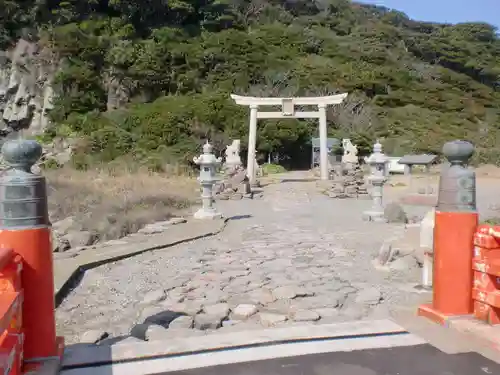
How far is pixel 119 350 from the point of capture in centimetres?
273

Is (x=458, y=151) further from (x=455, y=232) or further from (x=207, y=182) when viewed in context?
(x=207, y=182)

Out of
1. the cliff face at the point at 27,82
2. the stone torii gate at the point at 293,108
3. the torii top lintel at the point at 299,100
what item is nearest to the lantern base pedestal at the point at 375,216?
the stone torii gate at the point at 293,108

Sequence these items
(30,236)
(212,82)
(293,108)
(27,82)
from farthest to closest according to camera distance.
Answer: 1. (212,82)
2. (27,82)
3. (293,108)
4. (30,236)

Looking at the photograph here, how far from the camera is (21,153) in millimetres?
2361

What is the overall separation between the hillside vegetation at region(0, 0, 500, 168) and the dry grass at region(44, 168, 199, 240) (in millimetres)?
8967

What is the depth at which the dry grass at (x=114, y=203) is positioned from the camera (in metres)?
8.45

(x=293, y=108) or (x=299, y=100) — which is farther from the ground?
(x=299, y=100)

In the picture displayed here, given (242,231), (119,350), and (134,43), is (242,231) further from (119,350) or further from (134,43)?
(134,43)

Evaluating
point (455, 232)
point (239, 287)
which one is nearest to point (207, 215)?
point (239, 287)

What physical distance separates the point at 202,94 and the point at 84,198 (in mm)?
20228

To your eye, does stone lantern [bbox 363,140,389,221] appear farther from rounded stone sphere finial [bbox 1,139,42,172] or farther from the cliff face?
the cliff face

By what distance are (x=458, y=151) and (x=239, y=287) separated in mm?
2595

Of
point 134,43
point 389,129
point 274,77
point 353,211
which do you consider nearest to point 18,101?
point 134,43

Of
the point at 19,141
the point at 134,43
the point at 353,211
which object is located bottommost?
the point at 353,211
